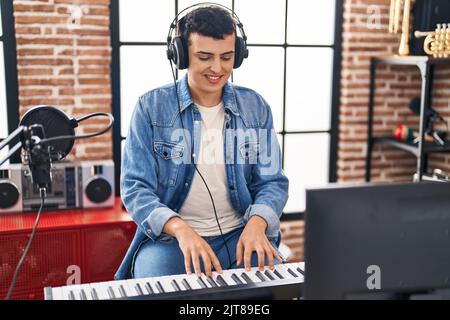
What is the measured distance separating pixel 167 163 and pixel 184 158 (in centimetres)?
6

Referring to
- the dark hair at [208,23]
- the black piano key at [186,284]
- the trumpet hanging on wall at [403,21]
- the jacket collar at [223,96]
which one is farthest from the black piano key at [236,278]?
Answer: the trumpet hanging on wall at [403,21]

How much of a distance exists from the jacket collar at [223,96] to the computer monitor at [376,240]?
1060mm

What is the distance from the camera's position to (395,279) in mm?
939

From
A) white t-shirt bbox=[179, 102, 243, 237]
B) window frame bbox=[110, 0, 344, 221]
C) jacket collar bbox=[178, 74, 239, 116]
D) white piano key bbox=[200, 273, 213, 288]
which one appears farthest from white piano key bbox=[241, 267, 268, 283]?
window frame bbox=[110, 0, 344, 221]

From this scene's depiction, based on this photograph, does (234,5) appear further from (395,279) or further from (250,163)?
(395,279)

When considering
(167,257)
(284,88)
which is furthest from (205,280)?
(284,88)

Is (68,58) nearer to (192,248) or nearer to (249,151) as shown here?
(249,151)

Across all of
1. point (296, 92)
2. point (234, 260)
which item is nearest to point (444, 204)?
point (234, 260)

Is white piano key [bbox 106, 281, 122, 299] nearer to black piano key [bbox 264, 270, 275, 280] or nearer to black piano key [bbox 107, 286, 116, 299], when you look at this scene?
black piano key [bbox 107, 286, 116, 299]

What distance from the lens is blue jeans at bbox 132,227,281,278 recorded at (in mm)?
1655

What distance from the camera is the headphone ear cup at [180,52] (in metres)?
1.81

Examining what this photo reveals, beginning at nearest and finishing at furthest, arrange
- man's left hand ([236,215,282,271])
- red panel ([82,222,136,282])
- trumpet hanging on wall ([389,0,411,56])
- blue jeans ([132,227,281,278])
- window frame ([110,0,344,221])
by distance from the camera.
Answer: man's left hand ([236,215,282,271]), blue jeans ([132,227,281,278]), red panel ([82,222,136,282]), window frame ([110,0,344,221]), trumpet hanging on wall ([389,0,411,56])

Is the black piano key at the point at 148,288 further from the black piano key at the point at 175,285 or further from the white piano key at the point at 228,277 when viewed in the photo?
the white piano key at the point at 228,277

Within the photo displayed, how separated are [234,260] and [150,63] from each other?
177 centimetres
